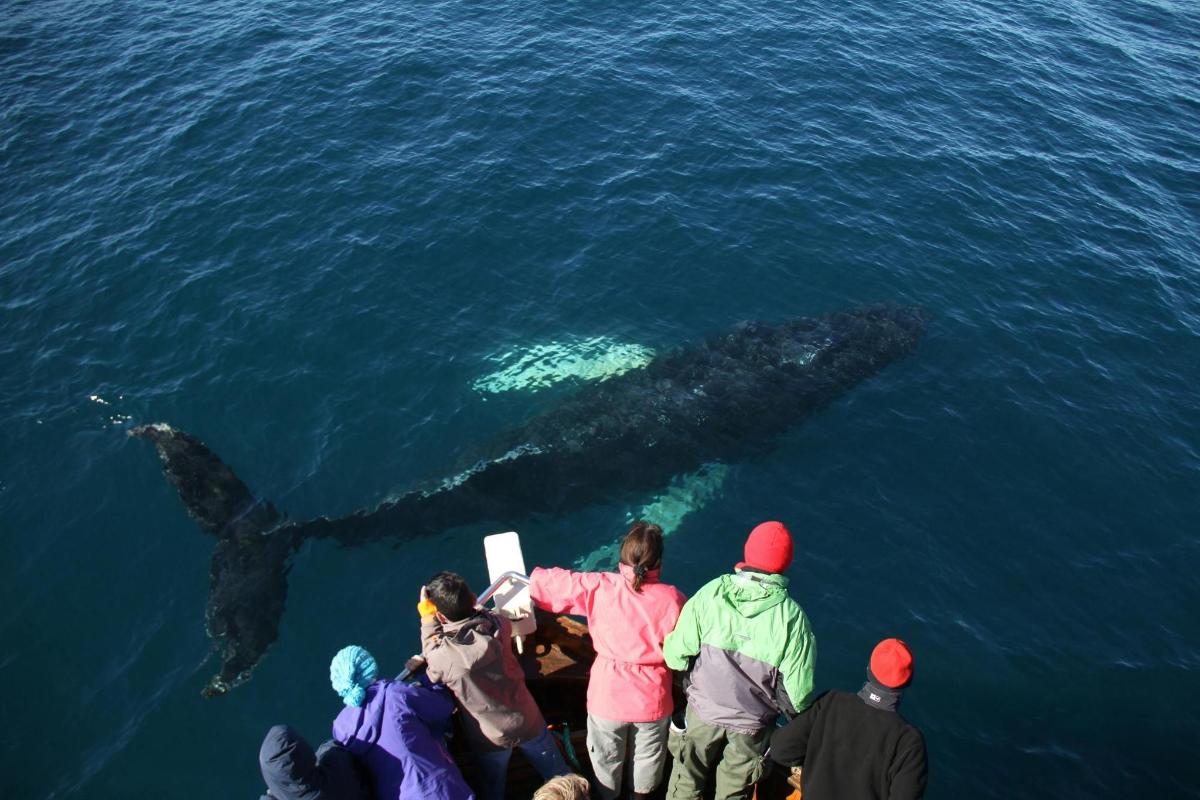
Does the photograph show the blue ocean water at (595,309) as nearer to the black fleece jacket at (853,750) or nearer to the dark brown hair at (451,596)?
the dark brown hair at (451,596)

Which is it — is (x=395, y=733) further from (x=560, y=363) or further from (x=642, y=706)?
(x=560, y=363)

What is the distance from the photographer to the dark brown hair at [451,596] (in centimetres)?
926

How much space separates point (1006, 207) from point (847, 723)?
3051cm

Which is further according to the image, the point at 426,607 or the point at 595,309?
the point at 595,309

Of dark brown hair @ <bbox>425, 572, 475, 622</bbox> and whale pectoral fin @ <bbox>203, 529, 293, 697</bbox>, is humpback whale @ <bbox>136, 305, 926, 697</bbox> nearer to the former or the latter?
whale pectoral fin @ <bbox>203, 529, 293, 697</bbox>

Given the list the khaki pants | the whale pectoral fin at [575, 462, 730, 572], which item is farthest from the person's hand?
the whale pectoral fin at [575, 462, 730, 572]

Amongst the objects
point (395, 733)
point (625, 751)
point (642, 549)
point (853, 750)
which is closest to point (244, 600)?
point (395, 733)

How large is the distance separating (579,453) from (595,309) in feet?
23.3

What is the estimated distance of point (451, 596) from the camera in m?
9.25

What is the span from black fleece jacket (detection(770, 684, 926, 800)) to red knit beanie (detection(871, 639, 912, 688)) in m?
0.29

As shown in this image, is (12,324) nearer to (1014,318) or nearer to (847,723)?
(847,723)

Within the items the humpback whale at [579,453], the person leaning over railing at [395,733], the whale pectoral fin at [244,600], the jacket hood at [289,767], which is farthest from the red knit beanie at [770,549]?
the whale pectoral fin at [244,600]

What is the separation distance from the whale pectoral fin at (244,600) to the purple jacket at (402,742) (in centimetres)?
1093

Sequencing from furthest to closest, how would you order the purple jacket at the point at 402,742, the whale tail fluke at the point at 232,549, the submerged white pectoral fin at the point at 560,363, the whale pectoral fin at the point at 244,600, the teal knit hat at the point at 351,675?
the submerged white pectoral fin at the point at 560,363 → the whale tail fluke at the point at 232,549 → the whale pectoral fin at the point at 244,600 → the teal knit hat at the point at 351,675 → the purple jacket at the point at 402,742
